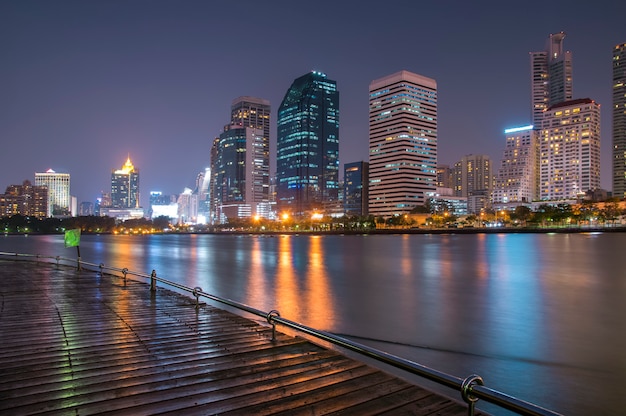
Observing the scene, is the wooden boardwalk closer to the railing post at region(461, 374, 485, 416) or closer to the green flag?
the railing post at region(461, 374, 485, 416)

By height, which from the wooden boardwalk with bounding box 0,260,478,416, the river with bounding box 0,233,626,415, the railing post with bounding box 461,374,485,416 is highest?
the railing post with bounding box 461,374,485,416

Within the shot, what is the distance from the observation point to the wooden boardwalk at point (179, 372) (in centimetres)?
616

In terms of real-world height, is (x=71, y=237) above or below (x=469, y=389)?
above

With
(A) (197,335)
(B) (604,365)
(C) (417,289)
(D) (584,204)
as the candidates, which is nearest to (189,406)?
(A) (197,335)

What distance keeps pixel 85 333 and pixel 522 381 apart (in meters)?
13.0

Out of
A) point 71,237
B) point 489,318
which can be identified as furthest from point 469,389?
point 71,237

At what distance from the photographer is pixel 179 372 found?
766 cm

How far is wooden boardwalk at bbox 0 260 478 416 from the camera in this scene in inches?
243

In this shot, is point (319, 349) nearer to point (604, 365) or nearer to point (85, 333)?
point (85, 333)

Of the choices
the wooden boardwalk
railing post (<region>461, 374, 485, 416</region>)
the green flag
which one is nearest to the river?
the wooden boardwalk

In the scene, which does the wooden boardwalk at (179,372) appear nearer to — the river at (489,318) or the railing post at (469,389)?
the railing post at (469,389)

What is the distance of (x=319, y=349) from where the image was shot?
9.03m

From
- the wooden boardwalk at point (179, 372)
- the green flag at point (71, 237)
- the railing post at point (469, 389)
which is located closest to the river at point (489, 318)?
the wooden boardwalk at point (179, 372)

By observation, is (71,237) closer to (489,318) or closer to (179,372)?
(179,372)
